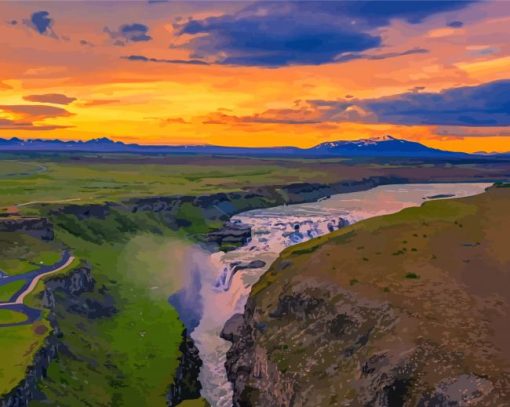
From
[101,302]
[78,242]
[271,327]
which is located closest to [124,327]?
[101,302]

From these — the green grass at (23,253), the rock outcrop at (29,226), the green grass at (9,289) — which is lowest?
the green grass at (9,289)

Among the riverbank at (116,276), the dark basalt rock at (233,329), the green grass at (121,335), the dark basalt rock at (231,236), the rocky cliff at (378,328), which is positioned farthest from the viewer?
the dark basalt rock at (231,236)

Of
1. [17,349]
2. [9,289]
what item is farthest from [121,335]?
[17,349]

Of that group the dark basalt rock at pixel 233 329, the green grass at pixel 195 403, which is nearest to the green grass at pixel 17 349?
the green grass at pixel 195 403

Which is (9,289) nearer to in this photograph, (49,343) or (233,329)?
(49,343)

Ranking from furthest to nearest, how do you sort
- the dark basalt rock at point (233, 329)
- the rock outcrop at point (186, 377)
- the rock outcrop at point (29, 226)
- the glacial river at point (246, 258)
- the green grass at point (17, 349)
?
the rock outcrop at point (29, 226)
the dark basalt rock at point (233, 329)
the glacial river at point (246, 258)
the rock outcrop at point (186, 377)
the green grass at point (17, 349)

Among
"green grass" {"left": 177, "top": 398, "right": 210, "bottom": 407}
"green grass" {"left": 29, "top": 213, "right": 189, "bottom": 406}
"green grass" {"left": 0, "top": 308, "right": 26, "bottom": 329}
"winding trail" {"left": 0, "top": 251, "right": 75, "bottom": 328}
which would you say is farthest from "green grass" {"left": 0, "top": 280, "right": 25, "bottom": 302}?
"green grass" {"left": 177, "top": 398, "right": 210, "bottom": 407}

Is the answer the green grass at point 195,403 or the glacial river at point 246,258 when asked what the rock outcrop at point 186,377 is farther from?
the green grass at point 195,403

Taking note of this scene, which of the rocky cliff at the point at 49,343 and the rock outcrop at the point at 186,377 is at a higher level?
the rocky cliff at the point at 49,343
